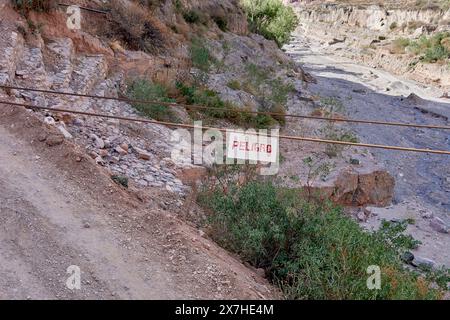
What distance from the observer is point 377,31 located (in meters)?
58.8

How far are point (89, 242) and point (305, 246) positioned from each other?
7.25 ft

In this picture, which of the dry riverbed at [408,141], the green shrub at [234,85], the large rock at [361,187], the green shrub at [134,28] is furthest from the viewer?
the green shrub at [234,85]

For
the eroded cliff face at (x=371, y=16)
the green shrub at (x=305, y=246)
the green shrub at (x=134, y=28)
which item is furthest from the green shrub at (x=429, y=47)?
the green shrub at (x=305, y=246)

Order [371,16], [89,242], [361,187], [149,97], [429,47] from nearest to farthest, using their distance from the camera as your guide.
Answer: [89,242]
[149,97]
[361,187]
[429,47]
[371,16]

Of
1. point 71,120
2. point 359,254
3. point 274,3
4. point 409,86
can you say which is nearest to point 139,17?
point 71,120

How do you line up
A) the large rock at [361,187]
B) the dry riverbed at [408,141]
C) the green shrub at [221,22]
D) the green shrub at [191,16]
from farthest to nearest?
1. the green shrub at [221,22]
2. the green shrub at [191,16]
3. the dry riverbed at [408,141]
4. the large rock at [361,187]

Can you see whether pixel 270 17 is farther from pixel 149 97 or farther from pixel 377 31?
pixel 377 31

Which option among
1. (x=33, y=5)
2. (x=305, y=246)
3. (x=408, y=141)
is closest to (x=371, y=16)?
(x=408, y=141)

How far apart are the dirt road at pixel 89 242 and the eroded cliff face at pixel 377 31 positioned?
108 ft

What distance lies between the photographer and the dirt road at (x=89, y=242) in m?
3.86

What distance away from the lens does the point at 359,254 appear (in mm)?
4395

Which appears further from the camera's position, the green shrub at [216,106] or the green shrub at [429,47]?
the green shrub at [429,47]

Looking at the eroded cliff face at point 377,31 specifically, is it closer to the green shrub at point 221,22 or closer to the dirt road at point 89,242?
the green shrub at point 221,22
